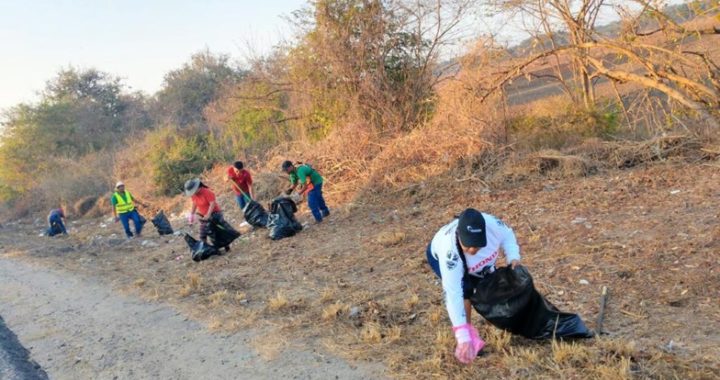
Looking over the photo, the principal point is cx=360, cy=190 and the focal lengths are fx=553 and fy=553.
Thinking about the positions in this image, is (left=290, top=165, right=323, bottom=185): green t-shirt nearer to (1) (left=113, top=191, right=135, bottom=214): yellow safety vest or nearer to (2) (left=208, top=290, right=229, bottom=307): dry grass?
(2) (left=208, top=290, right=229, bottom=307): dry grass

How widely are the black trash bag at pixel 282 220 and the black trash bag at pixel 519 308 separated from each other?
20.5 feet

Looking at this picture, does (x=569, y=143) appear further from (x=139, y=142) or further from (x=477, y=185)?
(x=139, y=142)

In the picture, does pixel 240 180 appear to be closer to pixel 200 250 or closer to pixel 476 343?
pixel 200 250

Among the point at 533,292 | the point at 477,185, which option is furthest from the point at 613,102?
the point at 533,292

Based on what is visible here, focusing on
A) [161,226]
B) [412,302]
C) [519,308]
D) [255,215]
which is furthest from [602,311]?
[161,226]

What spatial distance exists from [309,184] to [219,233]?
187 cm

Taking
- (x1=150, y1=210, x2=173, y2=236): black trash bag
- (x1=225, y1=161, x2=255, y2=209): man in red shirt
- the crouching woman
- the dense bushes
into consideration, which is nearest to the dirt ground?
the crouching woman

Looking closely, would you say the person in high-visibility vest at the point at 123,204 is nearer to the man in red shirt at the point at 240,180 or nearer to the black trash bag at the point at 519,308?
the man in red shirt at the point at 240,180

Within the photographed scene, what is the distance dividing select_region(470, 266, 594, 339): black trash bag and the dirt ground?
12 cm

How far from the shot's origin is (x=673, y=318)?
4340mm

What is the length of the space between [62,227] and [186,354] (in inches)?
549

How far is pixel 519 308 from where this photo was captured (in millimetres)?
3758

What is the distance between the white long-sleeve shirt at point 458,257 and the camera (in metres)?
→ 3.39

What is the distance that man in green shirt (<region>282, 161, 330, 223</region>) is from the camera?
9.95m
